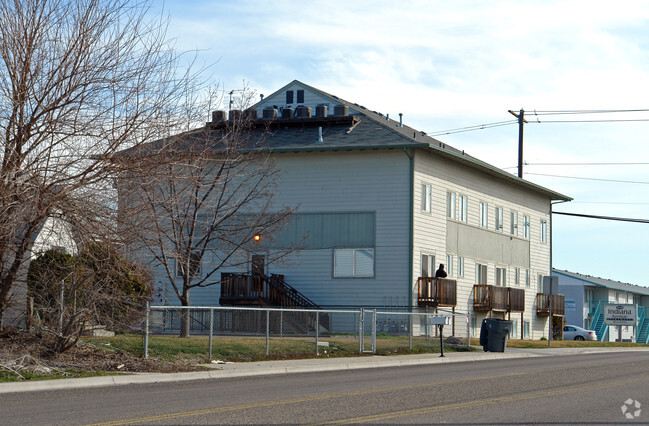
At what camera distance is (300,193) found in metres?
42.1

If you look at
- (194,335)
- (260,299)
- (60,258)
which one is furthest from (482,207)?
(60,258)

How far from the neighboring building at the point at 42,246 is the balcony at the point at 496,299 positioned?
26806mm

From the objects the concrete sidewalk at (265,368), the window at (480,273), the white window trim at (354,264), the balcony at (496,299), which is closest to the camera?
the concrete sidewalk at (265,368)

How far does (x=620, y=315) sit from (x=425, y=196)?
14.5 m

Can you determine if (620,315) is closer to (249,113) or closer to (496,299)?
(496,299)

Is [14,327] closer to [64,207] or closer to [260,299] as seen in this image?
[64,207]

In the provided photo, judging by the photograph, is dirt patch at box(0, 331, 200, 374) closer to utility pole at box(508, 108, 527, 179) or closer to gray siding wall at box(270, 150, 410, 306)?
gray siding wall at box(270, 150, 410, 306)

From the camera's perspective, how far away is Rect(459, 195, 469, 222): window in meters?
45.2

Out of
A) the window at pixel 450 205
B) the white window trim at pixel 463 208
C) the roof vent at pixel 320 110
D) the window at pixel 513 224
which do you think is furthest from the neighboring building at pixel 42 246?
the window at pixel 513 224

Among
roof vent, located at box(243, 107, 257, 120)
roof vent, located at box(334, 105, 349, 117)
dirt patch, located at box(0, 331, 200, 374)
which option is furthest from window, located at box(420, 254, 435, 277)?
dirt patch, located at box(0, 331, 200, 374)

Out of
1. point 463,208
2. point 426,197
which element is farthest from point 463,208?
point 426,197

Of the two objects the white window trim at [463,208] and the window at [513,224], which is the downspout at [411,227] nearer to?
the white window trim at [463,208]

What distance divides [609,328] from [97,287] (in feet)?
200

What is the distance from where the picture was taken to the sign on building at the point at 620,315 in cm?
4841
